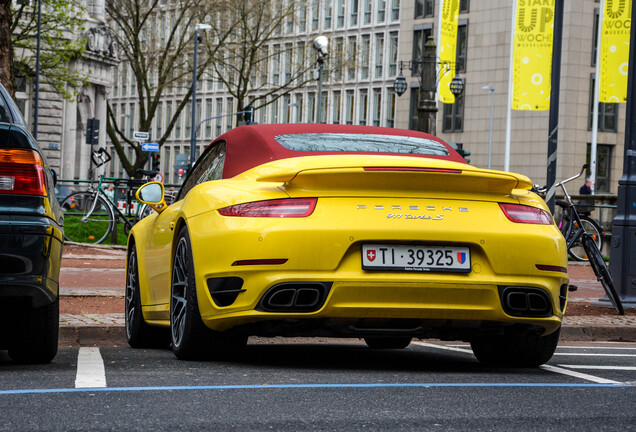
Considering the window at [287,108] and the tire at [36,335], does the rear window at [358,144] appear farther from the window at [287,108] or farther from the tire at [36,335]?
the window at [287,108]

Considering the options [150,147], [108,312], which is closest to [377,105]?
[150,147]

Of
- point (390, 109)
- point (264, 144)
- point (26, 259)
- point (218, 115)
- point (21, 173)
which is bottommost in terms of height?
point (26, 259)

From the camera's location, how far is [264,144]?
25.5 ft

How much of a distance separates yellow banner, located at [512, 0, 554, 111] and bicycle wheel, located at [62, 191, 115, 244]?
12658mm

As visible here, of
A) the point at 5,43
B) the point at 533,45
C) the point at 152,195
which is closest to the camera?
the point at 152,195

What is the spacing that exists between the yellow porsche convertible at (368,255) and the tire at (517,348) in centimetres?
21

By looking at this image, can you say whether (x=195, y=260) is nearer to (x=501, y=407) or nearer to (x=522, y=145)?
(x=501, y=407)

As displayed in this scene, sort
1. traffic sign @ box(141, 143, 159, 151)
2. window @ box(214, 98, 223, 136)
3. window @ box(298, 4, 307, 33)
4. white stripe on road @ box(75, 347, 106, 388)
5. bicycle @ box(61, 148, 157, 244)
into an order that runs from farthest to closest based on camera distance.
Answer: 1. window @ box(214, 98, 223, 136)
2. window @ box(298, 4, 307, 33)
3. traffic sign @ box(141, 143, 159, 151)
4. bicycle @ box(61, 148, 157, 244)
5. white stripe on road @ box(75, 347, 106, 388)

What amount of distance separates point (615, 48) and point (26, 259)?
29289mm

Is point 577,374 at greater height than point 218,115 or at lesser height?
lesser

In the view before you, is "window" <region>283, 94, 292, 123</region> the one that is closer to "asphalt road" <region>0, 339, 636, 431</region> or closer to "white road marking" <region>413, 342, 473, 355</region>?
"white road marking" <region>413, 342, 473, 355</region>

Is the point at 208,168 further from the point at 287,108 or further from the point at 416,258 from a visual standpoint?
the point at 287,108

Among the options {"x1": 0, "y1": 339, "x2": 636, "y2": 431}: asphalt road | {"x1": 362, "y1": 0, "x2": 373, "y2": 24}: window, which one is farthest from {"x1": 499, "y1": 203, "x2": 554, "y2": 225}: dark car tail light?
{"x1": 362, "y1": 0, "x2": 373, "y2": 24}: window

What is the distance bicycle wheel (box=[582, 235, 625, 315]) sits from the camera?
13.0m
